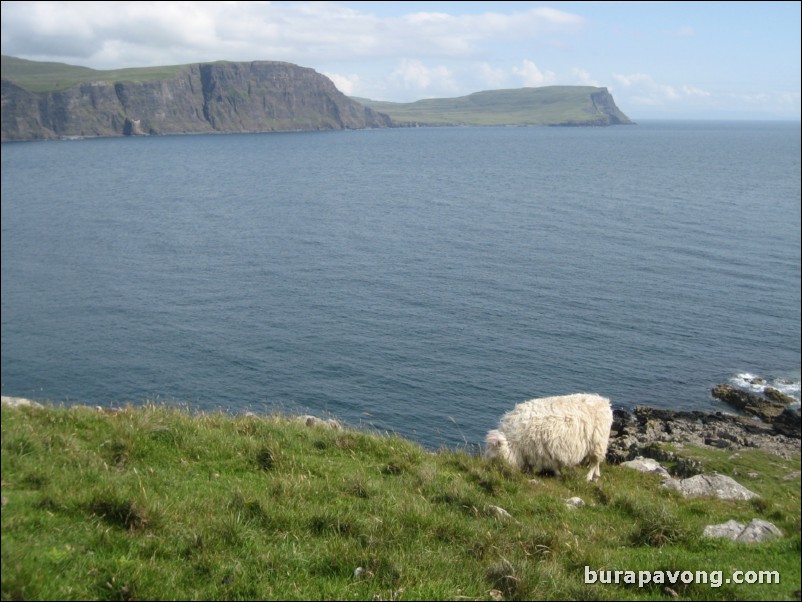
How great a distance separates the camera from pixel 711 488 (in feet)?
56.2

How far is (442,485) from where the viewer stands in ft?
37.8

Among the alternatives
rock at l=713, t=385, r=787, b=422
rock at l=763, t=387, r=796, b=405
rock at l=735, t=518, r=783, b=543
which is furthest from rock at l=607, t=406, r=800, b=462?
rock at l=735, t=518, r=783, b=543

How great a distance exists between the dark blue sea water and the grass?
3241mm

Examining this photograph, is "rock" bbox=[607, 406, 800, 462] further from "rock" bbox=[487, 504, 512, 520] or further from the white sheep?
"rock" bbox=[487, 504, 512, 520]

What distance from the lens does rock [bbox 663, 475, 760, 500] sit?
16438mm

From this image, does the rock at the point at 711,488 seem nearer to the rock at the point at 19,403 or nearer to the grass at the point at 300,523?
the grass at the point at 300,523

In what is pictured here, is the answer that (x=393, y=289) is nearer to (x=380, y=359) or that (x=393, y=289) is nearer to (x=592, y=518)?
(x=380, y=359)

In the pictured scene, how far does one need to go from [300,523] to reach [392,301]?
46931 mm

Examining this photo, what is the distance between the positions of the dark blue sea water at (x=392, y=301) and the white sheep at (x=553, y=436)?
10.5 m

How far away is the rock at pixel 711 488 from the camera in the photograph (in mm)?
16438

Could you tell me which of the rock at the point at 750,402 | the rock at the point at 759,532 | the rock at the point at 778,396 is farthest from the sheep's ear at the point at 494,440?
the rock at the point at 778,396

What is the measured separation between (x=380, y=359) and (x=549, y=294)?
19.7 m

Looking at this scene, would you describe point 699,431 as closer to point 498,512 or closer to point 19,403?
point 498,512

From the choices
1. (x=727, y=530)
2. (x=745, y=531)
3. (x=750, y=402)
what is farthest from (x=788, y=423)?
(x=745, y=531)
